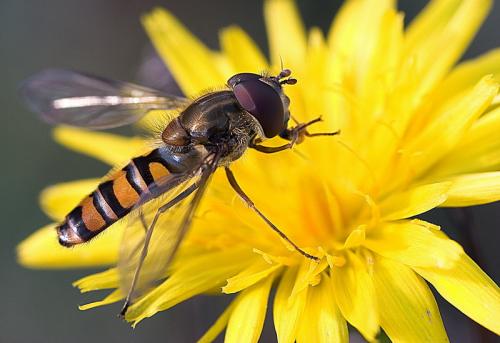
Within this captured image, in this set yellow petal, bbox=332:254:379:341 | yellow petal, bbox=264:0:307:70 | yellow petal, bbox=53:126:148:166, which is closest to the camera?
yellow petal, bbox=332:254:379:341

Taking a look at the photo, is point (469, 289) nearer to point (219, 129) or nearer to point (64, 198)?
Answer: point (219, 129)

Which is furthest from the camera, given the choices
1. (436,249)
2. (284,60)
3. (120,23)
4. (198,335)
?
(120,23)

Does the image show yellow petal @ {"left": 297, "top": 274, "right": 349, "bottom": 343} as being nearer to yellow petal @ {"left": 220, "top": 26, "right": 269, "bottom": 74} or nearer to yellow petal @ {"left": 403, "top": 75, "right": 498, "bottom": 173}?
yellow petal @ {"left": 403, "top": 75, "right": 498, "bottom": 173}

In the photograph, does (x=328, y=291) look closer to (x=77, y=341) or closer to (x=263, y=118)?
(x=263, y=118)

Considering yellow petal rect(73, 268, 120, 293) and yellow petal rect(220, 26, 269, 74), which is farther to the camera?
yellow petal rect(220, 26, 269, 74)

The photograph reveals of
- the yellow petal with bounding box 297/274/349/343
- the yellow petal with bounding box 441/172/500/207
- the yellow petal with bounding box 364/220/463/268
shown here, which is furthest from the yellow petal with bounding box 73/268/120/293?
the yellow petal with bounding box 441/172/500/207

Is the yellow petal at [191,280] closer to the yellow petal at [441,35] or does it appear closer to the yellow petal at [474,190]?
the yellow petal at [474,190]

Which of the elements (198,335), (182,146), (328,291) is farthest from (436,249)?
(198,335)
